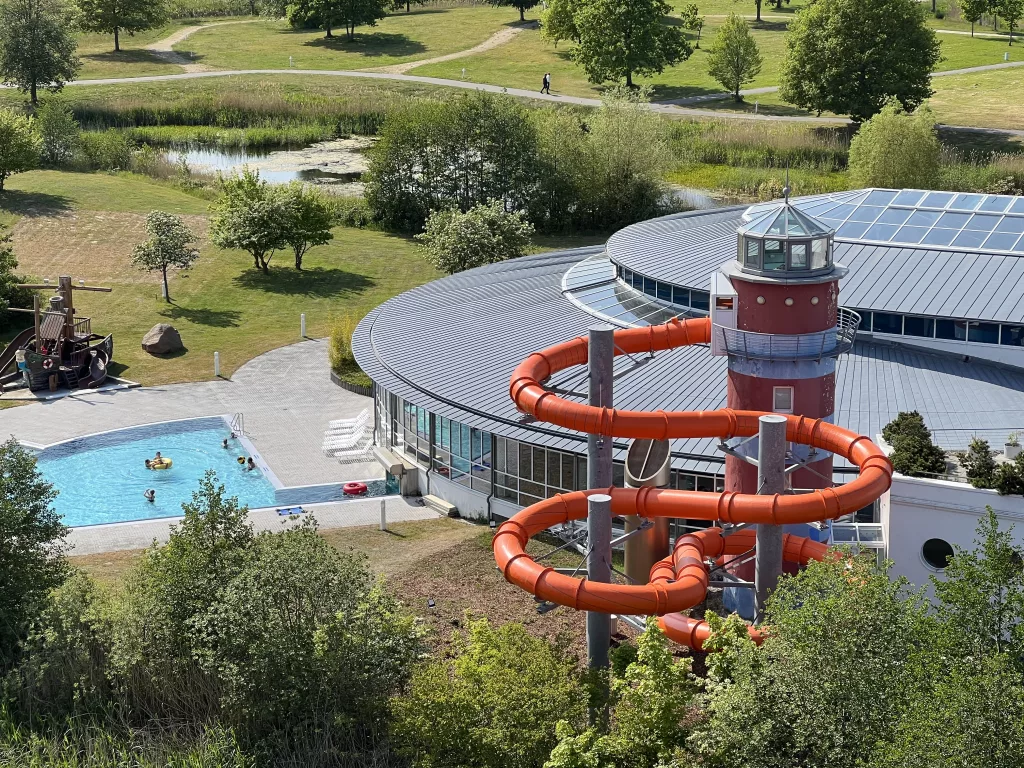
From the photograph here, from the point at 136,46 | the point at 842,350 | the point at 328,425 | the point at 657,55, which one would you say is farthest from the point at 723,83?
the point at 842,350

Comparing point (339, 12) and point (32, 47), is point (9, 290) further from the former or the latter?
point (339, 12)

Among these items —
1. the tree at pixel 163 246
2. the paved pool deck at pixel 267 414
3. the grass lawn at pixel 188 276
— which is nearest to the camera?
the paved pool deck at pixel 267 414

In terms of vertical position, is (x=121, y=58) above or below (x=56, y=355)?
above

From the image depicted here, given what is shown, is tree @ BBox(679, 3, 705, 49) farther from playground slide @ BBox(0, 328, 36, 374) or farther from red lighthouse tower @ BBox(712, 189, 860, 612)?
red lighthouse tower @ BBox(712, 189, 860, 612)

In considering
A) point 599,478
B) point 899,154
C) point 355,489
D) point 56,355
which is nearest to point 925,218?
point 599,478

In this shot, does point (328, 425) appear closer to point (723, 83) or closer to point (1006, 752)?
point (1006, 752)

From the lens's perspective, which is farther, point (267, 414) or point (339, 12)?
point (339, 12)

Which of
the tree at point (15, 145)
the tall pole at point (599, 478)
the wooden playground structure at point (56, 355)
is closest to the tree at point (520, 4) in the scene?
the tree at point (15, 145)

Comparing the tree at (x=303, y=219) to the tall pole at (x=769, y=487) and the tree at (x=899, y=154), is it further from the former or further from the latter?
the tall pole at (x=769, y=487)
